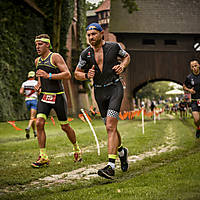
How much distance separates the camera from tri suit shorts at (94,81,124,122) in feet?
16.5

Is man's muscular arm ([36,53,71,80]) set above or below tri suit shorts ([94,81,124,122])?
above

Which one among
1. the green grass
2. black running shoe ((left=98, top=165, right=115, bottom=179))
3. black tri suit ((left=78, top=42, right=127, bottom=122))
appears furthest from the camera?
black tri suit ((left=78, top=42, right=127, bottom=122))

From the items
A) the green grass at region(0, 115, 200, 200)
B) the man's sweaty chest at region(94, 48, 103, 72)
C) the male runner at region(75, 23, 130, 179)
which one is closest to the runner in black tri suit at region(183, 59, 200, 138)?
the green grass at region(0, 115, 200, 200)

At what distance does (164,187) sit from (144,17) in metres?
30.6

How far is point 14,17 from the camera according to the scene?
2016cm

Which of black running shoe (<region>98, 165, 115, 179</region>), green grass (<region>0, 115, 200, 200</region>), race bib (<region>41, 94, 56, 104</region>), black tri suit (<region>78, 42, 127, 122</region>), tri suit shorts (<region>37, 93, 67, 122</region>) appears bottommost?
green grass (<region>0, 115, 200, 200</region>)

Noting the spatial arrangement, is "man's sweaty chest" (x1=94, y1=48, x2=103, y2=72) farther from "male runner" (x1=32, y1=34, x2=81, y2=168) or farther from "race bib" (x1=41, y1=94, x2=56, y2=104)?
"race bib" (x1=41, y1=94, x2=56, y2=104)

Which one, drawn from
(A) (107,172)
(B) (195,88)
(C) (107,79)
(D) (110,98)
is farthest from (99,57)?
(B) (195,88)

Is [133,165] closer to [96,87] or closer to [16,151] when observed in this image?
[96,87]

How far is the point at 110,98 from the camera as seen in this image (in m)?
5.19

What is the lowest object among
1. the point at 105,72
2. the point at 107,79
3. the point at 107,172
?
the point at 107,172

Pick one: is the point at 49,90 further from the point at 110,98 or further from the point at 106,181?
the point at 106,181

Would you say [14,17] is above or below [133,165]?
above

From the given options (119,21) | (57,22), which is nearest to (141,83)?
(119,21)
